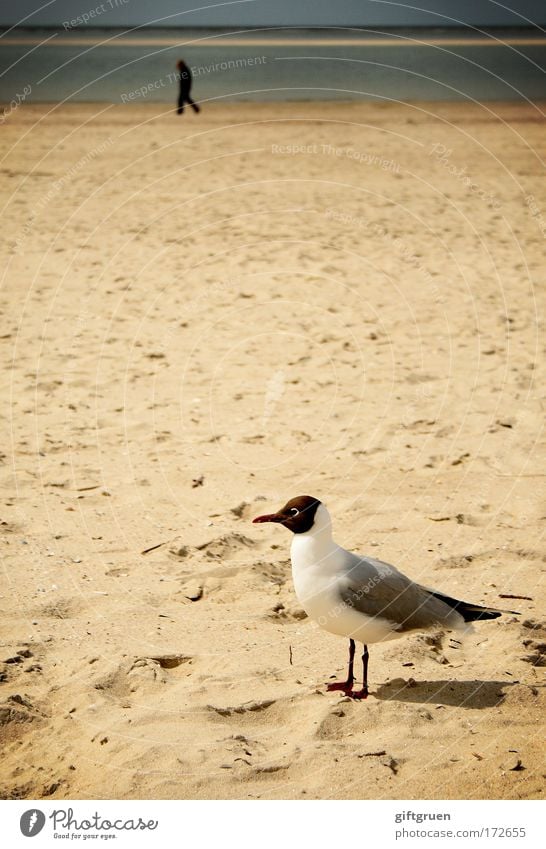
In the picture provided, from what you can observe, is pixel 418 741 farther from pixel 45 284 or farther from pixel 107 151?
pixel 107 151

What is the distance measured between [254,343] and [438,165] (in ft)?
35.2

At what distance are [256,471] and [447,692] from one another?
123 inches

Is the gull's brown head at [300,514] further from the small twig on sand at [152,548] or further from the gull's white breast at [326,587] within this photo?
the small twig on sand at [152,548]

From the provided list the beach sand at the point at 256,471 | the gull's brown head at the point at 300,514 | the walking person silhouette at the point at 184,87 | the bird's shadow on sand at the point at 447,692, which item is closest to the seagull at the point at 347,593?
the gull's brown head at the point at 300,514

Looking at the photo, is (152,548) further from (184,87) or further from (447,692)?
(184,87)

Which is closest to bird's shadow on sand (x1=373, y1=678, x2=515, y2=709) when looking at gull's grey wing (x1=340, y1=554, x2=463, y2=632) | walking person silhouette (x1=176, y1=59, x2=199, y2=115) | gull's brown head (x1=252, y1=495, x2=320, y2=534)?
gull's grey wing (x1=340, y1=554, x2=463, y2=632)

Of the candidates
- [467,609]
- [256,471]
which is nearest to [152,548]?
[256,471]

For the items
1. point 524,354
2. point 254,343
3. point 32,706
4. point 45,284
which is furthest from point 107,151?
point 32,706

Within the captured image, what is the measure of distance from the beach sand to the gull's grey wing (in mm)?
349

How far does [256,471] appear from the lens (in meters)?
7.81

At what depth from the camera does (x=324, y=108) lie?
106 feet
